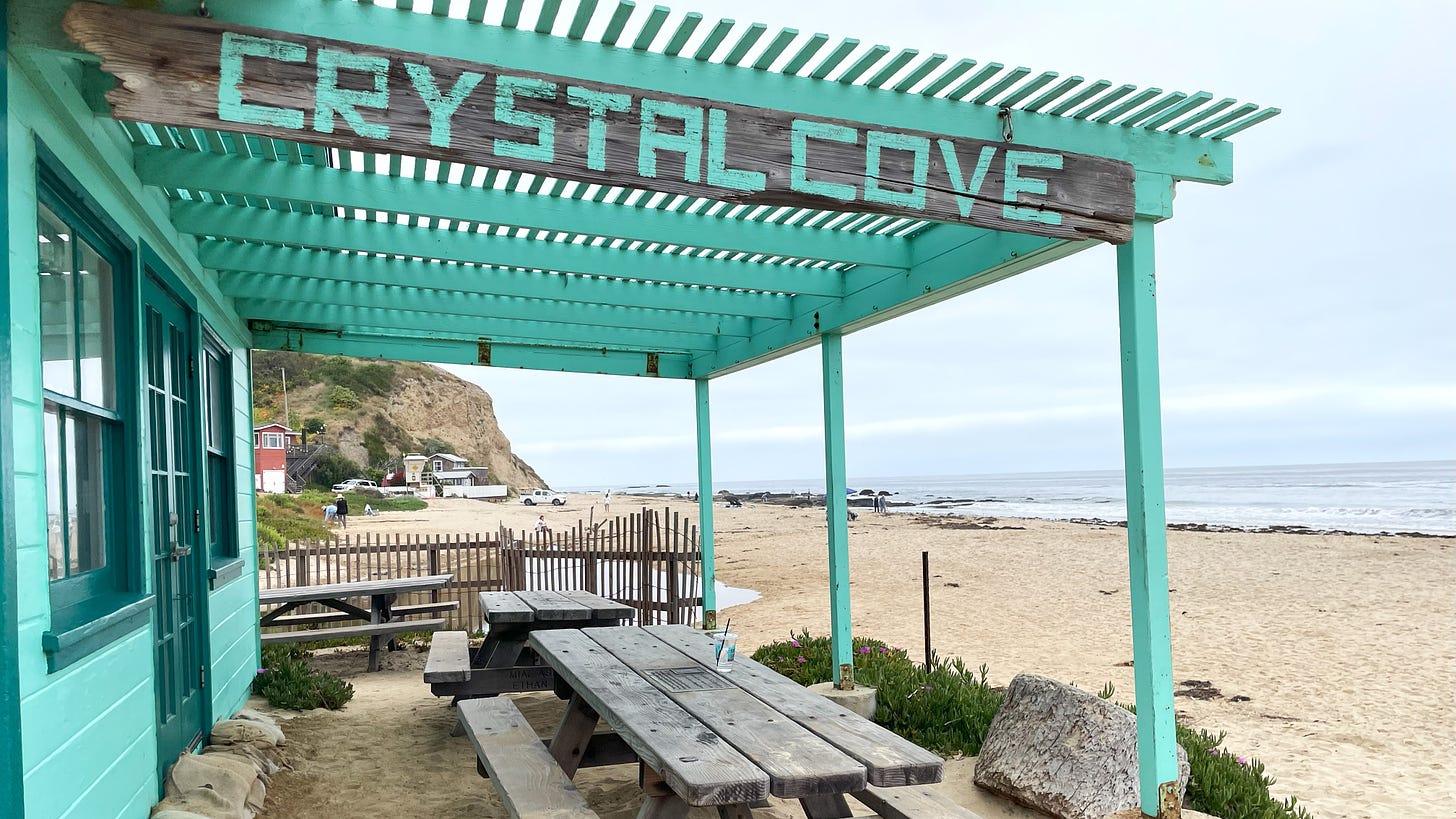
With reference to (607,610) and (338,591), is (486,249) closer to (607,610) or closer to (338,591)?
(607,610)

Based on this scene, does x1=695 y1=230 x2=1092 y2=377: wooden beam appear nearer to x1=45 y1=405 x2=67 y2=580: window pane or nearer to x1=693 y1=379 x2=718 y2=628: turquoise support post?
x1=693 y1=379 x2=718 y2=628: turquoise support post

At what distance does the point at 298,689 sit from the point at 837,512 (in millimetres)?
4195

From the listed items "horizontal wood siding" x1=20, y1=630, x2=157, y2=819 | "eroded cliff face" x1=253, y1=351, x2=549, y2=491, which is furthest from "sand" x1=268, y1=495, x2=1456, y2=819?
"eroded cliff face" x1=253, y1=351, x2=549, y2=491

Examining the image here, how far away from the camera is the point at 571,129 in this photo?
3129 mm

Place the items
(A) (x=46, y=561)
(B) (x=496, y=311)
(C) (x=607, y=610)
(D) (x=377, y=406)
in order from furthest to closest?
(D) (x=377, y=406), (B) (x=496, y=311), (C) (x=607, y=610), (A) (x=46, y=561)

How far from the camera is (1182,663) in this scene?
9.73 meters

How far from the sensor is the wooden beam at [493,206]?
4117mm

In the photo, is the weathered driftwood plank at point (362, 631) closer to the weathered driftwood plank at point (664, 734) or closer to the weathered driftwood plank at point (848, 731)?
the weathered driftwood plank at point (664, 734)

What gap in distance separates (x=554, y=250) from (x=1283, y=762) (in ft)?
19.4

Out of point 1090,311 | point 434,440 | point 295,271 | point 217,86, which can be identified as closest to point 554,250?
point 295,271

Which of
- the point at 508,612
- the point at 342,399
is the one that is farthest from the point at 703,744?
the point at 342,399

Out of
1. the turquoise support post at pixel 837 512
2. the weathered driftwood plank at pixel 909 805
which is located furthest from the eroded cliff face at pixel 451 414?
the weathered driftwood plank at pixel 909 805

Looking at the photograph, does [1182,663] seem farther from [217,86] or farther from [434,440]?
[434,440]

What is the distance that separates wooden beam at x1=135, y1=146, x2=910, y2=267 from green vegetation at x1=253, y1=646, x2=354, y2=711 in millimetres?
4012
